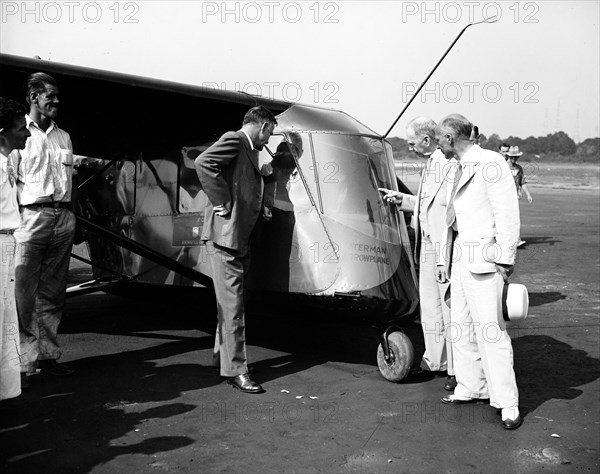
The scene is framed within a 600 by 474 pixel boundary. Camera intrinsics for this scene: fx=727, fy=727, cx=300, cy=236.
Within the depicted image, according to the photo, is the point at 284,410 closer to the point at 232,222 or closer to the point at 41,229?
the point at 232,222

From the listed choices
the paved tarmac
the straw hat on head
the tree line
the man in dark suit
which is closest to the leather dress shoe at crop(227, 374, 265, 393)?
the man in dark suit

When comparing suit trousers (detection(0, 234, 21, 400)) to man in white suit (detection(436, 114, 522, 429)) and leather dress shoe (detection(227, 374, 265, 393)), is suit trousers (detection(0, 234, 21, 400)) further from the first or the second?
man in white suit (detection(436, 114, 522, 429))

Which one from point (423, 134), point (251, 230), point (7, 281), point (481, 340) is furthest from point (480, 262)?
point (7, 281)

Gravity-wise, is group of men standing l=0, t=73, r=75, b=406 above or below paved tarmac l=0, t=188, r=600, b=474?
above

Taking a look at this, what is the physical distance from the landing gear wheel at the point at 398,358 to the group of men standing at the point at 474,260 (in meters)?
0.35

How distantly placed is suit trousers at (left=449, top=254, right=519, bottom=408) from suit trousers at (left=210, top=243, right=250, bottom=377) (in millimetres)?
1706

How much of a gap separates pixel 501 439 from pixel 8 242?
3462 millimetres

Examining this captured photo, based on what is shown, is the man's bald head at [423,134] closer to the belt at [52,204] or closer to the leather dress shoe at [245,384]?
the leather dress shoe at [245,384]

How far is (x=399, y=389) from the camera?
5.97 m

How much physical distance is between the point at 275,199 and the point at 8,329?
2.77m

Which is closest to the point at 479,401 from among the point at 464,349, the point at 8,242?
the point at 464,349

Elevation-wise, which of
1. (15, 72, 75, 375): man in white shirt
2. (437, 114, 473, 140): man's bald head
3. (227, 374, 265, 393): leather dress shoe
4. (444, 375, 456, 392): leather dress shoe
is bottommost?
(444, 375, 456, 392): leather dress shoe

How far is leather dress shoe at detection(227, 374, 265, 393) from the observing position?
227 inches

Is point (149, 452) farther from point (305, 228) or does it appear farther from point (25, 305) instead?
point (305, 228)
